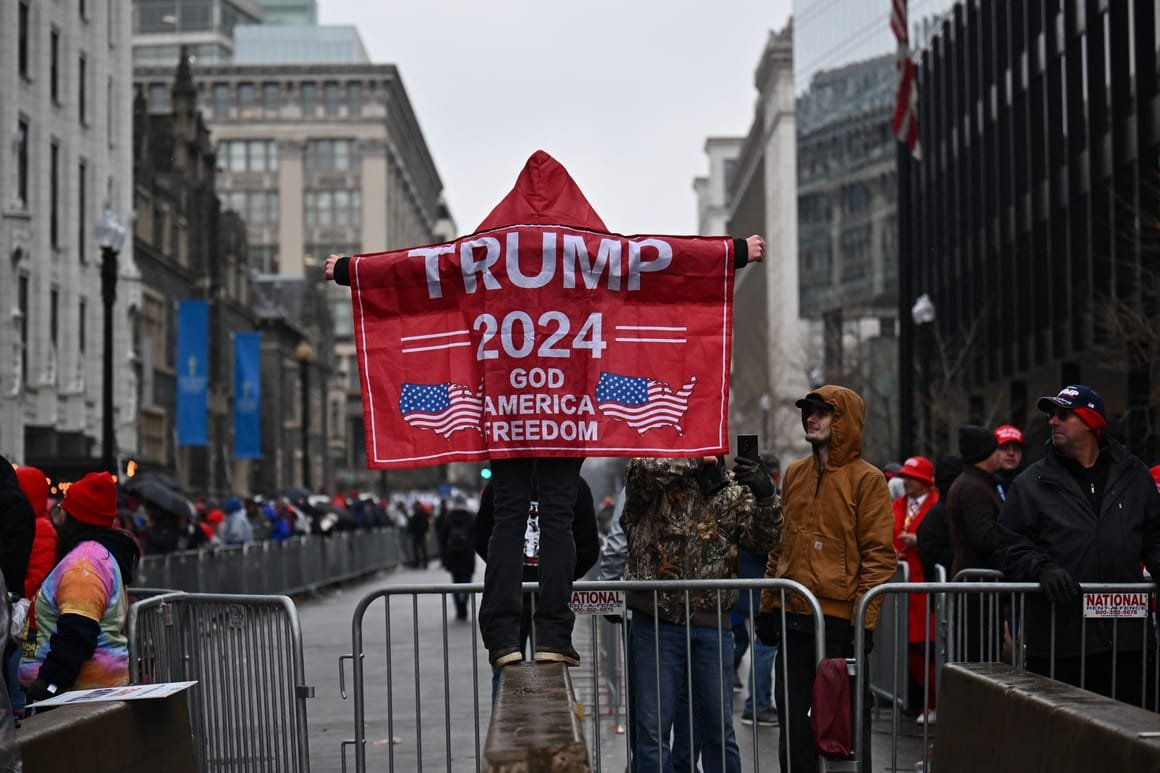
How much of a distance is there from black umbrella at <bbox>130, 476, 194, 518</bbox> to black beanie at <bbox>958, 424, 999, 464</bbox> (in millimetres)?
14369

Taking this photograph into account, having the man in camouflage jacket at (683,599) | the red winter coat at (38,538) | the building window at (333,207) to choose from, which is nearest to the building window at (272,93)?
the building window at (333,207)

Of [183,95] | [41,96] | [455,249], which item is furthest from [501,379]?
[183,95]

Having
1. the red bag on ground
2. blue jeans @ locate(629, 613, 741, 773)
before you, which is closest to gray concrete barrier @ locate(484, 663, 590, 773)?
the red bag on ground

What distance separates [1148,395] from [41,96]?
89.4 ft

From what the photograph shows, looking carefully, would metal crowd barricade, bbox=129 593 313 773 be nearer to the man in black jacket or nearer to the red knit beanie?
the red knit beanie

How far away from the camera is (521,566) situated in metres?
7.45

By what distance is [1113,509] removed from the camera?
8398 mm

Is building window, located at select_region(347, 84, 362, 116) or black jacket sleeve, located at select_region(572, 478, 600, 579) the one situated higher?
building window, located at select_region(347, 84, 362, 116)

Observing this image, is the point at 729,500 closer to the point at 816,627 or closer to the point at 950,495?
the point at 816,627

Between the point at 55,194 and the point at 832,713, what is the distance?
40371mm

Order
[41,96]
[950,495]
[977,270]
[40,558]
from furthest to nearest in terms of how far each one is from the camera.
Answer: [977,270], [41,96], [950,495], [40,558]

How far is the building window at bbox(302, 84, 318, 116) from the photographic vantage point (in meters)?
145

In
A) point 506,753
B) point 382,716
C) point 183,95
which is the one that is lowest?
point 382,716

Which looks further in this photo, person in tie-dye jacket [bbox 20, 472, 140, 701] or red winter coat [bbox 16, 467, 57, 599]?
red winter coat [bbox 16, 467, 57, 599]
